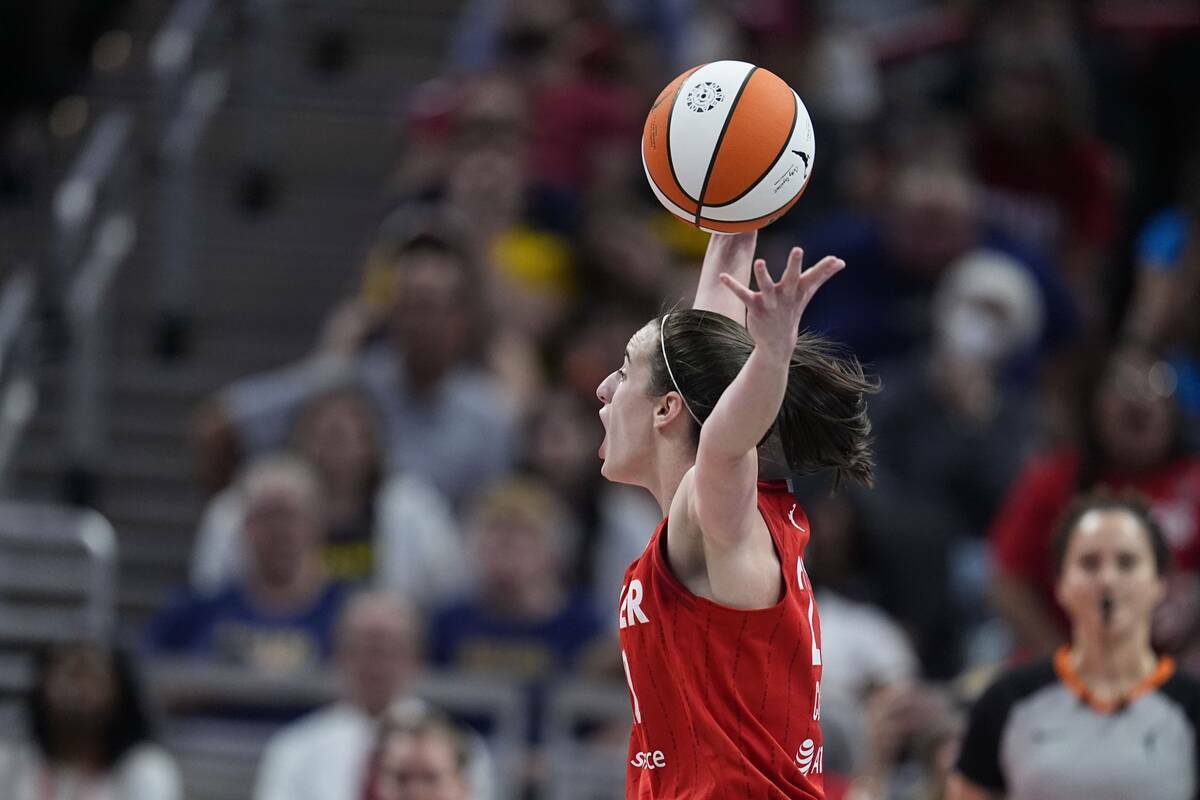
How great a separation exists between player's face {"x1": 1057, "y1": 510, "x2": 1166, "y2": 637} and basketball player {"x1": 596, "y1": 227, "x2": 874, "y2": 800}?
4.94 feet

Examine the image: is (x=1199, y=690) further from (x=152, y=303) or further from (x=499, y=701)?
(x=152, y=303)

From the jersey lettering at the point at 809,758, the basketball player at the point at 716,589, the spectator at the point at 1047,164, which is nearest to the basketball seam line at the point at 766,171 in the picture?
the basketball player at the point at 716,589

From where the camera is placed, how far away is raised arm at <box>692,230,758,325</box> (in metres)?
4.96

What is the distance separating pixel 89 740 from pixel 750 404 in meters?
4.77

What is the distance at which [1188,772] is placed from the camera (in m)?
5.81

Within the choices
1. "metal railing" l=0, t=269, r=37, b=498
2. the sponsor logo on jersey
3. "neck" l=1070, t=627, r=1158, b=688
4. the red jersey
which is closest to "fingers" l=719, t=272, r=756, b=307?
the red jersey

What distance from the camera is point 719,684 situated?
4.45 meters

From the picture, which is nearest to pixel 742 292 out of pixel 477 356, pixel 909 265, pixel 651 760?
pixel 651 760

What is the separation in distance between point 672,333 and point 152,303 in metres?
7.49

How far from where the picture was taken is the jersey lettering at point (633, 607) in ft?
14.7

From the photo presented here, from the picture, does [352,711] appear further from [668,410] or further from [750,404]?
[750,404]

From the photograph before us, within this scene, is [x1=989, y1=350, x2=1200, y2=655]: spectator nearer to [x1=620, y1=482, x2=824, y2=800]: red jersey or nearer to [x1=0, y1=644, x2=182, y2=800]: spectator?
[x1=0, y1=644, x2=182, y2=800]: spectator

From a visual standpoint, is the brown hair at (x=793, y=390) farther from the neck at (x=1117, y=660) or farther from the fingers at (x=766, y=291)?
the neck at (x=1117, y=660)

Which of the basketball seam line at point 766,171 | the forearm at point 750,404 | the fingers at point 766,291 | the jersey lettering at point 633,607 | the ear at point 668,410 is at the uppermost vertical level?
the basketball seam line at point 766,171
